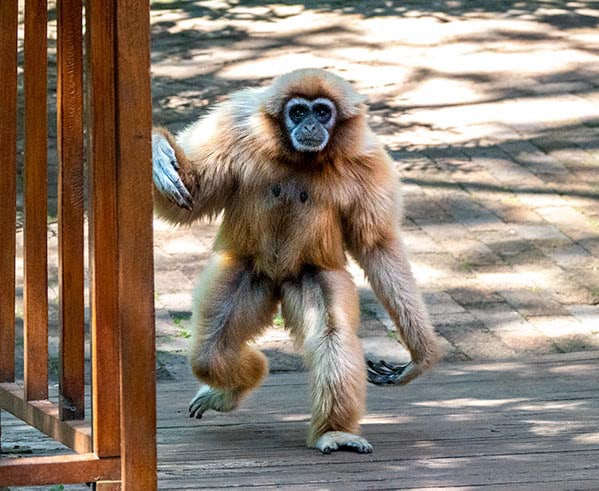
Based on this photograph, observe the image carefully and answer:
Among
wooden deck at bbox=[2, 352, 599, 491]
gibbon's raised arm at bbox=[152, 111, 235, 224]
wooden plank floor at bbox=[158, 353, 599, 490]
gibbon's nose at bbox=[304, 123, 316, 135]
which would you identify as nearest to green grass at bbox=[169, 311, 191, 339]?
wooden deck at bbox=[2, 352, 599, 491]

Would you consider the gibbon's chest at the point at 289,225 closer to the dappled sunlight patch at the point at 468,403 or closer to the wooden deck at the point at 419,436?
the wooden deck at the point at 419,436

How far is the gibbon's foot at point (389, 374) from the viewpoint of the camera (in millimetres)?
5688

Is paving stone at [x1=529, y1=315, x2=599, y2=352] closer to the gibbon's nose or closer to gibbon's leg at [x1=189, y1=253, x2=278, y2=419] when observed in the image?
gibbon's leg at [x1=189, y1=253, x2=278, y2=419]

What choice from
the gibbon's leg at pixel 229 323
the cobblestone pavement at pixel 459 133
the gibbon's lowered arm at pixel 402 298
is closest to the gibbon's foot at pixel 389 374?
the gibbon's lowered arm at pixel 402 298

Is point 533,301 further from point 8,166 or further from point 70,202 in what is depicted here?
point 70,202

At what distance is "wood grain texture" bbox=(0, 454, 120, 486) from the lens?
380cm

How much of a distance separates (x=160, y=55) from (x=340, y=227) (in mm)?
8492

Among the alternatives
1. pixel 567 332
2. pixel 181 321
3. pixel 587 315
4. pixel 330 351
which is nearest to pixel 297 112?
pixel 330 351

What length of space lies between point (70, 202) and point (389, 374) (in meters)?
2.19

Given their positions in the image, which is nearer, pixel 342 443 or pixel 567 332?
pixel 342 443

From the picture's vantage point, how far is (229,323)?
5.58 m

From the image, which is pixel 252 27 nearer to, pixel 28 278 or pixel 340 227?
pixel 340 227

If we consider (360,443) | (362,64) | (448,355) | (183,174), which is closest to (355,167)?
(183,174)

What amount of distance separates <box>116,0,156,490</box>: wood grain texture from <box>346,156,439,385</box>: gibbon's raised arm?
2058 millimetres
